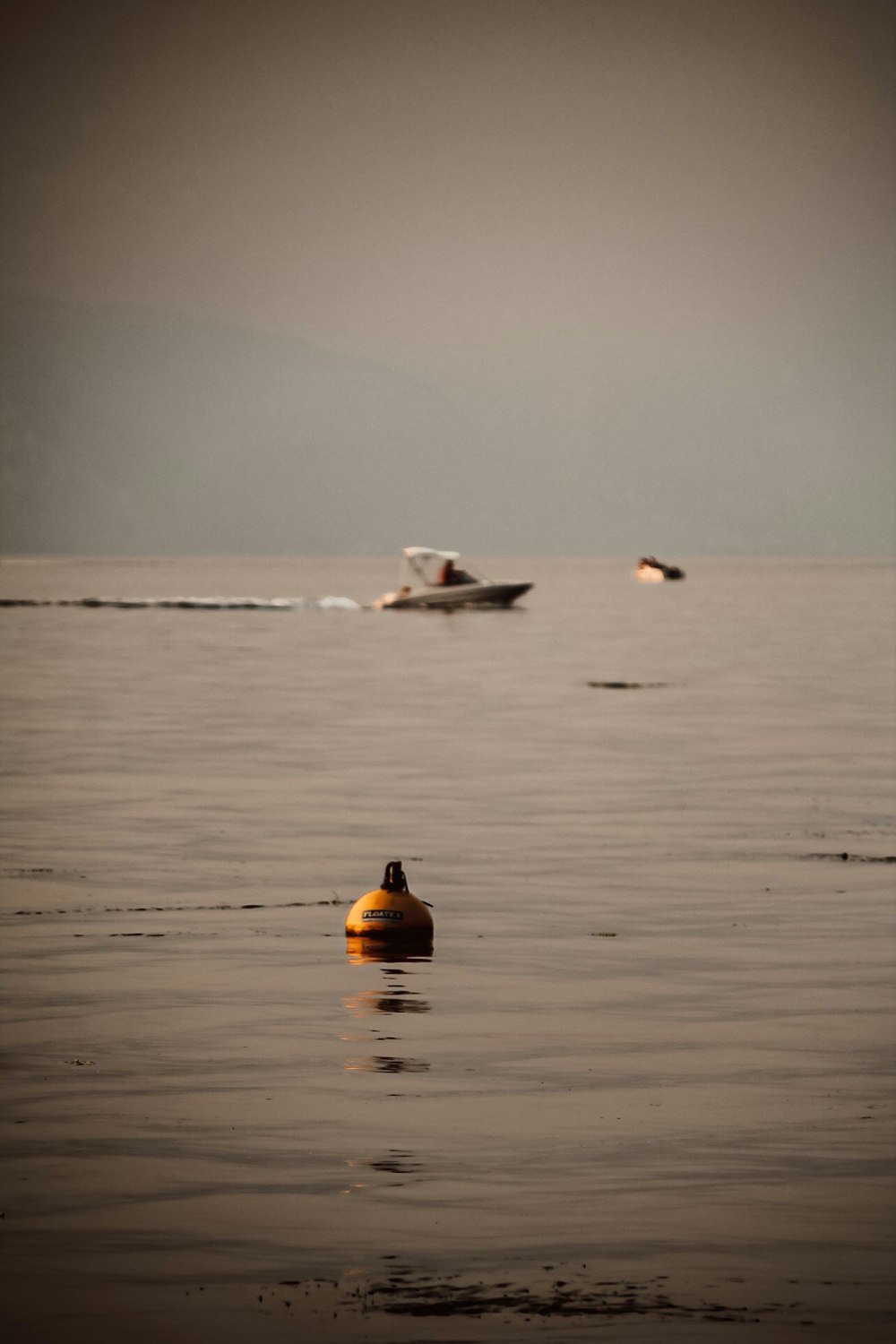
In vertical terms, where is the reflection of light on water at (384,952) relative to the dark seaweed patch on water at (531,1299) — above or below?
above

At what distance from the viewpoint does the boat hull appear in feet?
439

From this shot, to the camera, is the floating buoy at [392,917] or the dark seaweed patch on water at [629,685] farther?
the dark seaweed patch on water at [629,685]

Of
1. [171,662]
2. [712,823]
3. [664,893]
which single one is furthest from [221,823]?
[171,662]

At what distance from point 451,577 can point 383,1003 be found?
377 ft

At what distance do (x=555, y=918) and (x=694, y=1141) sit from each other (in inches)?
383

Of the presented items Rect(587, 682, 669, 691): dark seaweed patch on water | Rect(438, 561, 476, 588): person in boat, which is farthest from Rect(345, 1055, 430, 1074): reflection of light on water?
Rect(438, 561, 476, 588): person in boat

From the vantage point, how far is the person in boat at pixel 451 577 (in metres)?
132

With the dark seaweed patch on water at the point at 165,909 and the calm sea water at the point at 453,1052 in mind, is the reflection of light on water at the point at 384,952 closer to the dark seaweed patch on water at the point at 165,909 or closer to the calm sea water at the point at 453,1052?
the calm sea water at the point at 453,1052

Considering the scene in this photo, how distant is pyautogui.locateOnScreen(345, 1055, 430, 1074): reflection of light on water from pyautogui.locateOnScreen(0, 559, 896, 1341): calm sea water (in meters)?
0.06

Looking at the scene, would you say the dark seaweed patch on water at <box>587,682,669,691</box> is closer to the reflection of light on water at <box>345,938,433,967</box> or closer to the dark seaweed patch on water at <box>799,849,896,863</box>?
the dark seaweed patch on water at <box>799,849,896,863</box>

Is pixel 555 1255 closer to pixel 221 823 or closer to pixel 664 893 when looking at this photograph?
pixel 664 893

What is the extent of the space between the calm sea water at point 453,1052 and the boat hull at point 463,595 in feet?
293

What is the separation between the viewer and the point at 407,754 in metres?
46.2

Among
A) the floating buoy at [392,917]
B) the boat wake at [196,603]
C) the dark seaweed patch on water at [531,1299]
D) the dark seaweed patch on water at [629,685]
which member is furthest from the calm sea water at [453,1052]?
the boat wake at [196,603]
